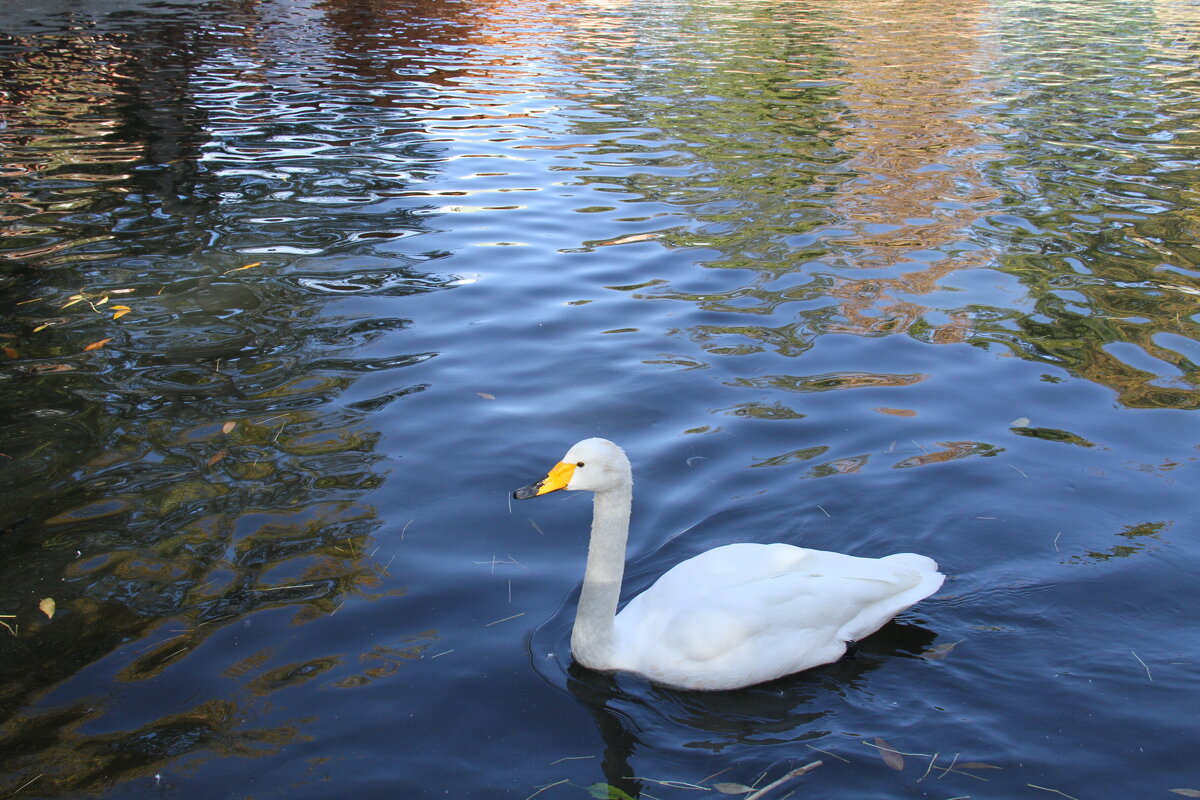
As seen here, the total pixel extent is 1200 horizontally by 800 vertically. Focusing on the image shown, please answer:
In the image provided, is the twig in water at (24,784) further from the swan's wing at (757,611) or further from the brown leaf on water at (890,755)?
the brown leaf on water at (890,755)

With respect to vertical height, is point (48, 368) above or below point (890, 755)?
above

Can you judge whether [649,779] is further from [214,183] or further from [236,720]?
[214,183]

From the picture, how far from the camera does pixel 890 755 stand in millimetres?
4090

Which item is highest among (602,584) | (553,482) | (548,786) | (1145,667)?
(553,482)

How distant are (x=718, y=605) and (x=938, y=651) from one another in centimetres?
113

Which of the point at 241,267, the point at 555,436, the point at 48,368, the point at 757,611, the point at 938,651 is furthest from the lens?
the point at 241,267

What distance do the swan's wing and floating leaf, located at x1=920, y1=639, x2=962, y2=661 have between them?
0.81 ft

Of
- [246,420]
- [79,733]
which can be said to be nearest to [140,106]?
[246,420]

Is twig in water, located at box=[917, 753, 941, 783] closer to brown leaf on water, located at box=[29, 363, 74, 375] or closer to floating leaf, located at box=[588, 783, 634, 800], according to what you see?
floating leaf, located at box=[588, 783, 634, 800]

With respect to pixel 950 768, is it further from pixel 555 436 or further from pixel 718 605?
pixel 555 436

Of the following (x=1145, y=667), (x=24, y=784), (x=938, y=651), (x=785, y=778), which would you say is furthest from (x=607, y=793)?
(x=1145, y=667)

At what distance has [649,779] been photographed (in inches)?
157

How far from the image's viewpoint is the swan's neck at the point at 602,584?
458 centimetres

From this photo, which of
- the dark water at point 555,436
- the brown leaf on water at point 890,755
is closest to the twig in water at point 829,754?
the dark water at point 555,436
